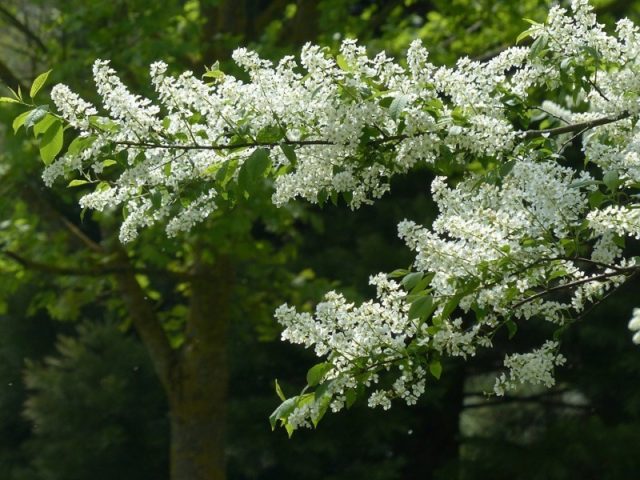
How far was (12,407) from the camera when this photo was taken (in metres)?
10.1

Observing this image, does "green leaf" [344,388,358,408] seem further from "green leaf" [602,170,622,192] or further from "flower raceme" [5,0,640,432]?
"green leaf" [602,170,622,192]

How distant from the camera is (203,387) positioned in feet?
25.7

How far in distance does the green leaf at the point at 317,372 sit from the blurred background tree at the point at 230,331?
14.1 ft

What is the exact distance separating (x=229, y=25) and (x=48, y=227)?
2.12 meters

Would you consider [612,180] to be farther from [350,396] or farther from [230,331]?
[230,331]

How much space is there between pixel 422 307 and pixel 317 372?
1.15ft

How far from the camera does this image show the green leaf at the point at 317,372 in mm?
2787

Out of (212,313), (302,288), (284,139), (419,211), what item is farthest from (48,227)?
(284,139)

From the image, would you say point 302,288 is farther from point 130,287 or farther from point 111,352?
point 111,352

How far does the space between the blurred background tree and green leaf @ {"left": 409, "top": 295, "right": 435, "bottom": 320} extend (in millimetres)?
4488

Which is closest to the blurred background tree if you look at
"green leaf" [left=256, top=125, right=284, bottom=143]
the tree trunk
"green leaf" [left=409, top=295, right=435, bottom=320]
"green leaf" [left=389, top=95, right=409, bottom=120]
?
the tree trunk

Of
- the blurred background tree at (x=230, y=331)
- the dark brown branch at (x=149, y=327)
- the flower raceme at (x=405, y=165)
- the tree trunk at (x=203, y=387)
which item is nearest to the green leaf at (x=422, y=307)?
the flower raceme at (x=405, y=165)

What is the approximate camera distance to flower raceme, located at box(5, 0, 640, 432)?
276cm

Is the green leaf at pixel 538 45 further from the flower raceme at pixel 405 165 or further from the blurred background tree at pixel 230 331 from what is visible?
the blurred background tree at pixel 230 331
